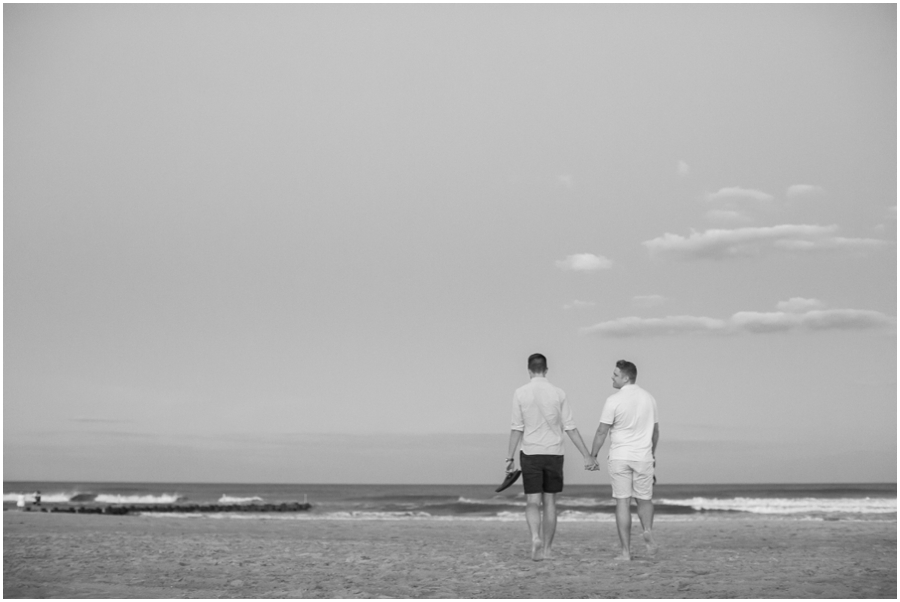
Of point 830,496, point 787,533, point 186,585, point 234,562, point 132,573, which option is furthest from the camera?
point 830,496

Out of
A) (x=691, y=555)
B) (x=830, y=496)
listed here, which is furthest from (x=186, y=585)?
(x=830, y=496)

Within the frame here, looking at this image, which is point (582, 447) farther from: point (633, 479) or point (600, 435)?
point (633, 479)

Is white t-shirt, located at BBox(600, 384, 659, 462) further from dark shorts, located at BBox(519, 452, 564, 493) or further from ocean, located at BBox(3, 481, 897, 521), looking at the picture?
ocean, located at BBox(3, 481, 897, 521)

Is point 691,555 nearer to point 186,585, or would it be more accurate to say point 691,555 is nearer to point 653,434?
point 653,434

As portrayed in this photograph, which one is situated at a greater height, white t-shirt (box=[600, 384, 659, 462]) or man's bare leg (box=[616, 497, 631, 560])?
white t-shirt (box=[600, 384, 659, 462])

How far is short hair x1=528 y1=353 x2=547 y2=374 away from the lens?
806 cm

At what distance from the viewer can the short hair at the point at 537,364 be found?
8.06 meters

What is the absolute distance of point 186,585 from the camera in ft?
22.5

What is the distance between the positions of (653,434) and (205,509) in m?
26.7

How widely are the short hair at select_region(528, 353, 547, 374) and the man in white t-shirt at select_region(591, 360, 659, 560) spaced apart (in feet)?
2.18

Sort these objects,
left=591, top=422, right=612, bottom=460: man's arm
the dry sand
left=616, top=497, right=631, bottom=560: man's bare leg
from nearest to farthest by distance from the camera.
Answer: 1. the dry sand
2. left=616, top=497, right=631, bottom=560: man's bare leg
3. left=591, top=422, right=612, bottom=460: man's arm

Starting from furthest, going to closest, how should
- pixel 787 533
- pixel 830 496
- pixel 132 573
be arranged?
pixel 830 496
pixel 787 533
pixel 132 573

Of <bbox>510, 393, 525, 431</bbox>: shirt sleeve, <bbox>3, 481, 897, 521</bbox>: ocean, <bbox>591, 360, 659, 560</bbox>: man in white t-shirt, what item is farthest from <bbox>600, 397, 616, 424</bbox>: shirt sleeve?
<bbox>3, 481, 897, 521</bbox>: ocean

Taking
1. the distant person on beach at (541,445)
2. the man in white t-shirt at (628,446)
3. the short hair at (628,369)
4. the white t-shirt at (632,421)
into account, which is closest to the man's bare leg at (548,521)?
the distant person on beach at (541,445)
